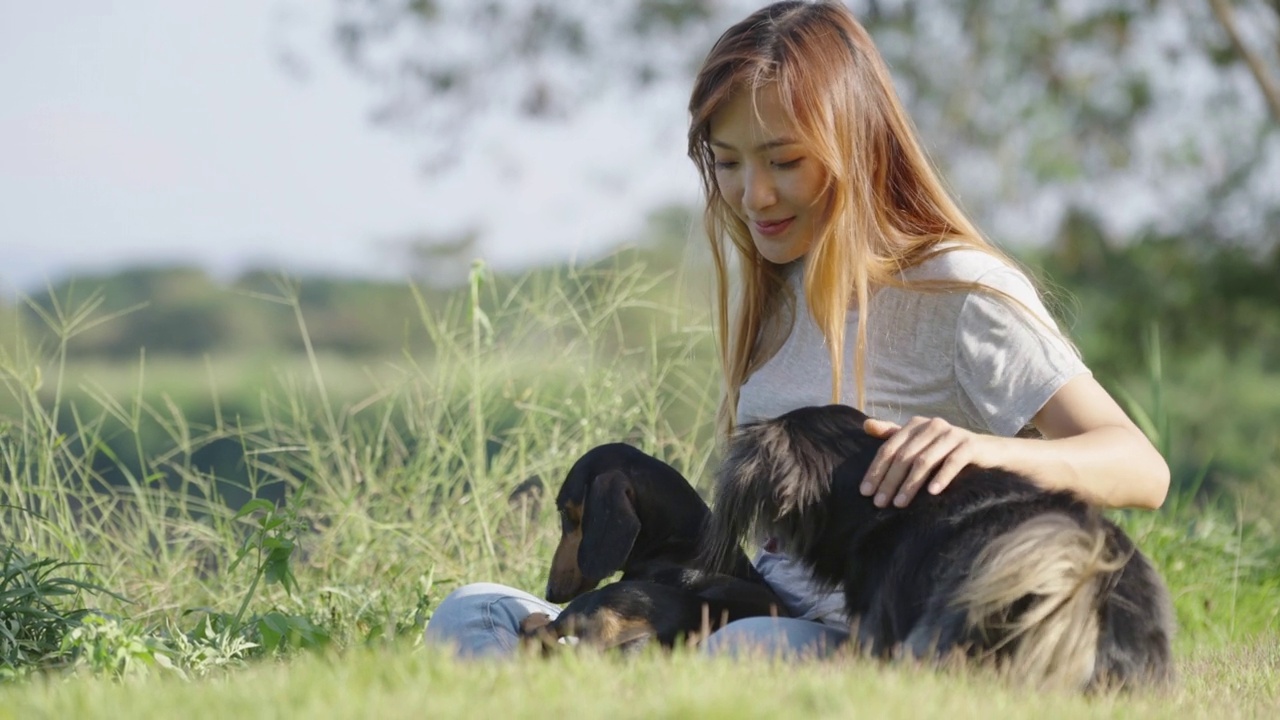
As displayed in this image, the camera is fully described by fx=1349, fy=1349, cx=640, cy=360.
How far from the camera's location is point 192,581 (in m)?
5.00

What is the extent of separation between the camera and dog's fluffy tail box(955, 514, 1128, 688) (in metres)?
2.64

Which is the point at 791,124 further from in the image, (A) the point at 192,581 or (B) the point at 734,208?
(A) the point at 192,581

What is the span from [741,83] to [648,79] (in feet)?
31.8

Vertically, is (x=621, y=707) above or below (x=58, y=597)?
above

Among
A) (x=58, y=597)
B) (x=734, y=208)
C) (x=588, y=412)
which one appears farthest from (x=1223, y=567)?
(x=58, y=597)

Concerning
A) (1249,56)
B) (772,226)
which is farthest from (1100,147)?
(772,226)

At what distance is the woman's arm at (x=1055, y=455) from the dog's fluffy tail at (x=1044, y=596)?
204 mm

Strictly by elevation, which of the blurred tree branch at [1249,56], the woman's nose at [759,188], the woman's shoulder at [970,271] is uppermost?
the blurred tree branch at [1249,56]

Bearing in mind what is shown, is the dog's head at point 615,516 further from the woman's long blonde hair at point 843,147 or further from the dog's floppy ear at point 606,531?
the woman's long blonde hair at point 843,147

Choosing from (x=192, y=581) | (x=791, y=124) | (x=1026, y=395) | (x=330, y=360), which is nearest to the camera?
(x=1026, y=395)

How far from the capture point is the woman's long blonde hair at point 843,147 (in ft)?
11.4

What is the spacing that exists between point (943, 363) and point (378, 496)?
116 inches

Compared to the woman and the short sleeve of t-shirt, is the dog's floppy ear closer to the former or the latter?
the woman

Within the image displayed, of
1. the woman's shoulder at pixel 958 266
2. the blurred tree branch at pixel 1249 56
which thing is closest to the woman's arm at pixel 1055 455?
the woman's shoulder at pixel 958 266
